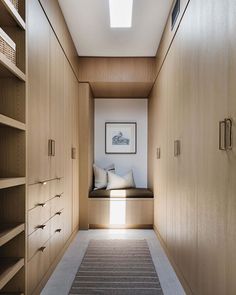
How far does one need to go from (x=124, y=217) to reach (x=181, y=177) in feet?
8.13

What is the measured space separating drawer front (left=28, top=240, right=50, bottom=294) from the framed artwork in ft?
10.3

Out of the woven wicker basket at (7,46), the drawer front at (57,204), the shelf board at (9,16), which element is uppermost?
the shelf board at (9,16)

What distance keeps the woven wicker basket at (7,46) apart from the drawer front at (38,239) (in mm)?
1234

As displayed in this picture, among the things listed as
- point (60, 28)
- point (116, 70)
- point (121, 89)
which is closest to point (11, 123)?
point (60, 28)

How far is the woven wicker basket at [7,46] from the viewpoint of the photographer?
1.78 metres

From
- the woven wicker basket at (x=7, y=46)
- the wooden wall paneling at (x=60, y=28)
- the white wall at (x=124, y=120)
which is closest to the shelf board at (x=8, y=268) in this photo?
the woven wicker basket at (x=7, y=46)

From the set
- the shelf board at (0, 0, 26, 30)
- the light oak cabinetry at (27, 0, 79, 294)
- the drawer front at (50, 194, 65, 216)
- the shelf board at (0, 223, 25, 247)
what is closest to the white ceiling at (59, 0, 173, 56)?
the light oak cabinetry at (27, 0, 79, 294)

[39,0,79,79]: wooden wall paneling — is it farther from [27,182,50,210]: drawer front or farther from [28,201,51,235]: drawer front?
[28,201,51,235]: drawer front

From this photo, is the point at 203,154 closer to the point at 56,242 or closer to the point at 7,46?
the point at 7,46

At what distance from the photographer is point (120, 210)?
4.97m

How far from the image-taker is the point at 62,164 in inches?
138

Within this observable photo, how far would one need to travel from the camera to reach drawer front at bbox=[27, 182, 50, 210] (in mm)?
2221

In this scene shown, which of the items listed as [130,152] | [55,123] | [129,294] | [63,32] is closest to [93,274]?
[129,294]

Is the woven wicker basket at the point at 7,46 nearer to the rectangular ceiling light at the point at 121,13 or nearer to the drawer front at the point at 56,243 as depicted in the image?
the rectangular ceiling light at the point at 121,13
